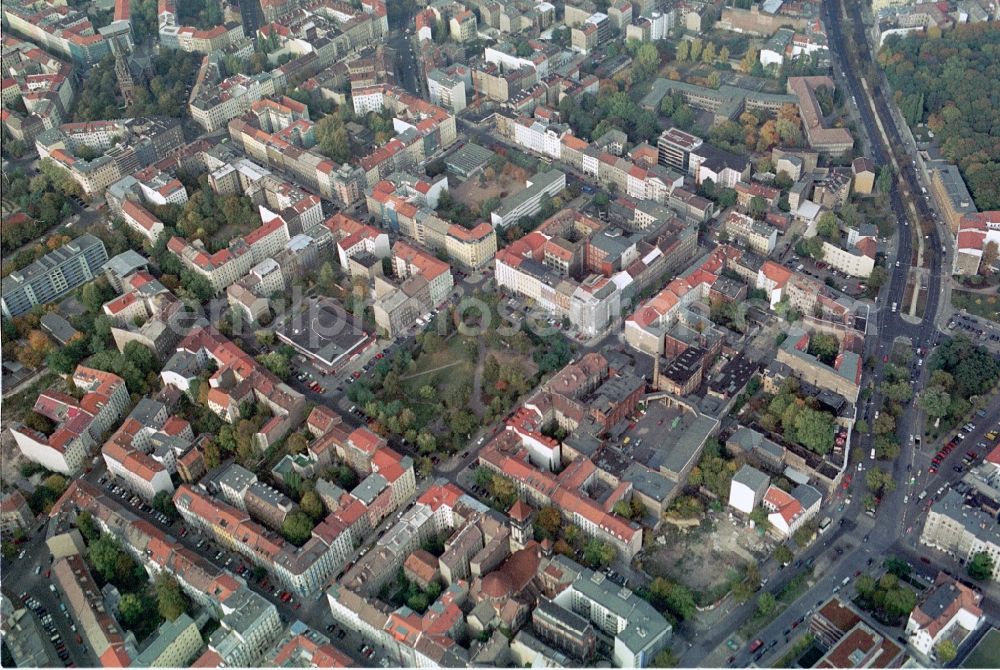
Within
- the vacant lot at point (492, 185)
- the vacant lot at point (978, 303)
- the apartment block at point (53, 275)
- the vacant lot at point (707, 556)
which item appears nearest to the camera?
the vacant lot at point (707, 556)

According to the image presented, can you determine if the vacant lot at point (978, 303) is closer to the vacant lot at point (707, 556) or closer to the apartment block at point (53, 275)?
the vacant lot at point (707, 556)

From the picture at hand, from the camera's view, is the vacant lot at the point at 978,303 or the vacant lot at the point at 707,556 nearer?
the vacant lot at the point at 707,556

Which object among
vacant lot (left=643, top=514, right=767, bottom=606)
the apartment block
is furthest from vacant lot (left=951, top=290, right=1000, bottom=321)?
the apartment block

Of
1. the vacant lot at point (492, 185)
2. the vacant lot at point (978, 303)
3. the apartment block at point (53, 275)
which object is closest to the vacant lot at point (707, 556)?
the vacant lot at point (978, 303)

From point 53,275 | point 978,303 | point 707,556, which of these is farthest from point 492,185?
point 707,556

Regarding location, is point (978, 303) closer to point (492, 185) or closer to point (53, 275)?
point (492, 185)

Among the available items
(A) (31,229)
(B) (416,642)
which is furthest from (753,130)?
(A) (31,229)

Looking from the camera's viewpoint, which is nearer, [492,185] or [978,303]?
[978,303]

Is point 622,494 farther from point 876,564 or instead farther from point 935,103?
point 935,103
